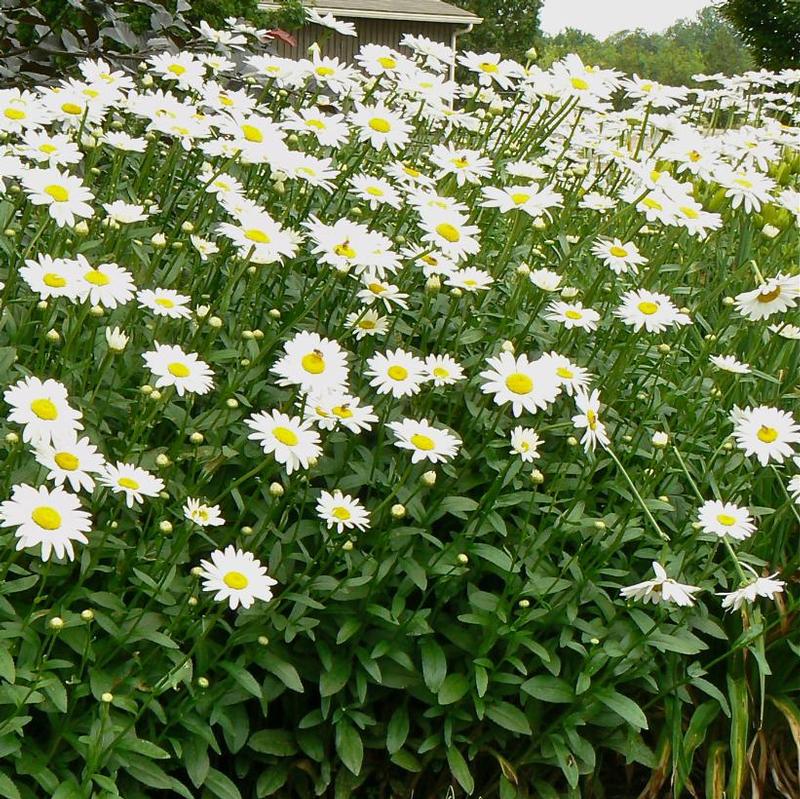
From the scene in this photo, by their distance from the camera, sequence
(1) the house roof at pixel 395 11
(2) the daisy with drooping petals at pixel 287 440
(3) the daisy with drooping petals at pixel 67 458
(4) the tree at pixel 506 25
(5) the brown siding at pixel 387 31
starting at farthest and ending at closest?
1. (4) the tree at pixel 506 25
2. (5) the brown siding at pixel 387 31
3. (1) the house roof at pixel 395 11
4. (2) the daisy with drooping petals at pixel 287 440
5. (3) the daisy with drooping petals at pixel 67 458

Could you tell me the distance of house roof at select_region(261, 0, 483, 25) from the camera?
22.5m

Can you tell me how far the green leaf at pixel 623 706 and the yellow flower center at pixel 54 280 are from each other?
5.50 ft

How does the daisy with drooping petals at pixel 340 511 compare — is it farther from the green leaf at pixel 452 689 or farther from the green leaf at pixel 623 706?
the green leaf at pixel 623 706

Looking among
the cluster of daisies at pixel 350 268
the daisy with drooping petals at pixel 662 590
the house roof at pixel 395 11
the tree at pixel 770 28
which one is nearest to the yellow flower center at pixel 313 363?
the cluster of daisies at pixel 350 268

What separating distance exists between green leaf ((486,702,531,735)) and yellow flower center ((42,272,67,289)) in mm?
1507

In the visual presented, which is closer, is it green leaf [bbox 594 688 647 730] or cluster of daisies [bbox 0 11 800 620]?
cluster of daisies [bbox 0 11 800 620]

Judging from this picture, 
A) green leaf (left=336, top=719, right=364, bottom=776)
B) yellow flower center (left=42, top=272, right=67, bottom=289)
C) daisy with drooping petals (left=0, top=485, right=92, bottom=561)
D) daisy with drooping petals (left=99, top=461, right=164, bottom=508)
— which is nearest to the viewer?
daisy with drooping petals (left=0, top=485, right=92, bottom=561)

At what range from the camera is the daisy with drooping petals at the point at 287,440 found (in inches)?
102

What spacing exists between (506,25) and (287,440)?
31569 mm

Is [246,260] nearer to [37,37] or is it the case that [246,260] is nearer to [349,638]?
[349,638]

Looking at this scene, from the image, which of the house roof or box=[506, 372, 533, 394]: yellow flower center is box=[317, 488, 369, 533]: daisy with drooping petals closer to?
box=[506, 372, 533, 394]: yellow flower center

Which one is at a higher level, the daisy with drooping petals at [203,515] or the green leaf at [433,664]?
the daisy with drooping petals at [203,515]

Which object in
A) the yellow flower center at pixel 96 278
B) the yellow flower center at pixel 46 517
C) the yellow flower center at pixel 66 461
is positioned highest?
the yellow flower center at pixel 96 278

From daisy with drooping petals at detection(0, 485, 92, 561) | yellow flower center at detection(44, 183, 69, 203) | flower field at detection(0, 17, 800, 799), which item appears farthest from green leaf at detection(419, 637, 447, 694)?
yellow flower center at detection(44, 183, 69, 203)
